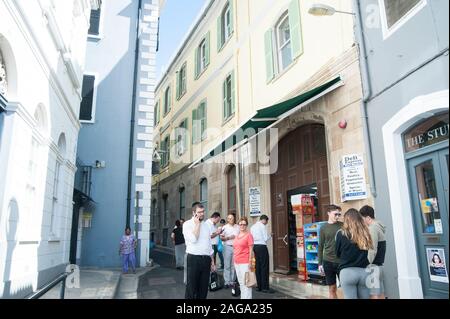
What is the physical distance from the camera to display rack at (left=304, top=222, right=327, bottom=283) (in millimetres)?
7605

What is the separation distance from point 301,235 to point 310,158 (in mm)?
1880

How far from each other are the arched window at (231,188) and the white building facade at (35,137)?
5191 mm

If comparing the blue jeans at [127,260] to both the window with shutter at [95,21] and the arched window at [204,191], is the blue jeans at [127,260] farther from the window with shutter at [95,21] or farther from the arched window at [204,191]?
the window with shutter at [95,21]

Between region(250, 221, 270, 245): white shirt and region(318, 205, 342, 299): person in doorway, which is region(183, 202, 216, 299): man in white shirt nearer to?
region(318, 205, 342, 299): person in doorway

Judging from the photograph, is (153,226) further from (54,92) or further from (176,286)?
(54,92)

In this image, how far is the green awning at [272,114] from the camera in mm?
7398

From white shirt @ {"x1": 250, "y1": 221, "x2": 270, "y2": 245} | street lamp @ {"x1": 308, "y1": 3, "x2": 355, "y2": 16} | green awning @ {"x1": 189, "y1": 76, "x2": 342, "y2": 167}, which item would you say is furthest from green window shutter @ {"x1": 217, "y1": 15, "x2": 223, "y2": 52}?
white shirt @ {"x1": 250, "y1": 221, "x2": 270, "y2": 245}

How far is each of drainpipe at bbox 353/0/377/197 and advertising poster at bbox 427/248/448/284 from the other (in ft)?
4.24

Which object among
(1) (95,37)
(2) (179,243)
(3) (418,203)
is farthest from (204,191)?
(3) (418,203)

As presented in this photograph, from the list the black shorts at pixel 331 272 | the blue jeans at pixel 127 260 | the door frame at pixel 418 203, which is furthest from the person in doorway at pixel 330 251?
the blue jeans at pixel 127 260

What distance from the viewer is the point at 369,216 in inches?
212

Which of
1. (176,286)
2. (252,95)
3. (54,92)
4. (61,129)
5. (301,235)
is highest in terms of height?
(252,95)

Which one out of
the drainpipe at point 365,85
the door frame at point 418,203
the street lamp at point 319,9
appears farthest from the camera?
the drainpipe at point 365,85

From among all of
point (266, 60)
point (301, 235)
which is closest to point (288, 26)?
point (266, 60)
